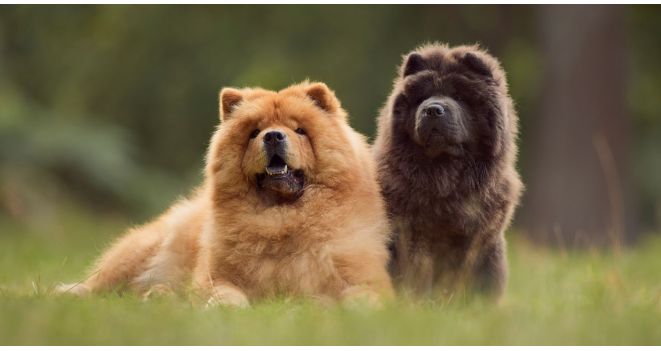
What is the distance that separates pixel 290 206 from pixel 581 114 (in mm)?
6475

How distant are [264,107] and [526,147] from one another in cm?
977

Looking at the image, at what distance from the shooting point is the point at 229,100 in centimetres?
525

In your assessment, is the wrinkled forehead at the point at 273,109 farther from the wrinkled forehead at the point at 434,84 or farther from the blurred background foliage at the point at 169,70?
the blurred background foliage at the point at 169,70

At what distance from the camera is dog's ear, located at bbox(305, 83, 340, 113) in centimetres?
522

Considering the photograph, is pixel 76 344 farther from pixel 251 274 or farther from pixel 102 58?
pixel 102 58

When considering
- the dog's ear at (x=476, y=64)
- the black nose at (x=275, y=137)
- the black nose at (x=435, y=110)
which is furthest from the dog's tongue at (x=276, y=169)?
the dog's ear at (x=476, y=64)

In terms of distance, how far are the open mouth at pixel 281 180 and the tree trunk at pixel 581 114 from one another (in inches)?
236

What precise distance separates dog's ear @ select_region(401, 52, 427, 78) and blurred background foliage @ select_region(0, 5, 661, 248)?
6.00m

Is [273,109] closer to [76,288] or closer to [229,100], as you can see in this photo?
[229,100]

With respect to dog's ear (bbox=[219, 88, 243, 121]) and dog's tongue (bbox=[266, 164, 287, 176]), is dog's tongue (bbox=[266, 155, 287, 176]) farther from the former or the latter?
dog's ear (bbox=[219, 88, 243, 121])

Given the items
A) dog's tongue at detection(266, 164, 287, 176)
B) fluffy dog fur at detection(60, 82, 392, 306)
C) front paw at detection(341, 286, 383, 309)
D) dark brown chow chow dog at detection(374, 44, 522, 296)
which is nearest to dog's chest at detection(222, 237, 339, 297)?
fluffy dog fur at detection(60, 82, 392, 306)

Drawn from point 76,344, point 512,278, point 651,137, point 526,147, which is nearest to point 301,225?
point 76,344

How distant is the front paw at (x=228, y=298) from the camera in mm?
4546

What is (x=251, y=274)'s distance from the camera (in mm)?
4879
